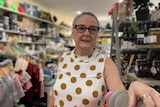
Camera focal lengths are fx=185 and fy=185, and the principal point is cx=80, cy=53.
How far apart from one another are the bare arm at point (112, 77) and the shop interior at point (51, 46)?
0.71 ft

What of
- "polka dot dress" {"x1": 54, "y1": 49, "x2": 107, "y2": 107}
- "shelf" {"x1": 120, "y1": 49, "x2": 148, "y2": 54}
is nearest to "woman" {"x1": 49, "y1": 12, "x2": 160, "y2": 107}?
"polka dot dress" {"x1": 54, "y1": 49, "x2": 107, "y2": 107}

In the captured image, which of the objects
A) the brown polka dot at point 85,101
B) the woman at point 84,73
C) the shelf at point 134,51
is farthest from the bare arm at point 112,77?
the shelf at point 134,51

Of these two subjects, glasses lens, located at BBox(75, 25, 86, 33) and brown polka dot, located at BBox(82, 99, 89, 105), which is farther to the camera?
glasses lens, located at BBox(75, 25, 86, 33)

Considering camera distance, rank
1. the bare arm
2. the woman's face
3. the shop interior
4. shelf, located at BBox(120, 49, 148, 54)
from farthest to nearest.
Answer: shelf, located at BBox(120, 49, 148, 54), the shop interior, the woman's face, the bare arm

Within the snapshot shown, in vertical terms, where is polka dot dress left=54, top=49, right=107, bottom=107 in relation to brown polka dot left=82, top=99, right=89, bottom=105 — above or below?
above

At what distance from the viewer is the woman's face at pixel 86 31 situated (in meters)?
1.19

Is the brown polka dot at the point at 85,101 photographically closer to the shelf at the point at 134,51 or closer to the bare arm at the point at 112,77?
the bare arm at the point at 112,77

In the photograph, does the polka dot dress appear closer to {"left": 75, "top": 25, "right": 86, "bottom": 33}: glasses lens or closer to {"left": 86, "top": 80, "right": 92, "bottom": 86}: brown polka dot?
{"left": 86, "top": 80, "right": 92, "bottom": 86}: brown polka dot

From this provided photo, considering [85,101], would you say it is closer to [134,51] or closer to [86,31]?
[86,31]

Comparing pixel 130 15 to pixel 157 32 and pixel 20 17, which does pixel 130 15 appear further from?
pixel 20 17

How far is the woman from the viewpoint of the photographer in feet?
3.46

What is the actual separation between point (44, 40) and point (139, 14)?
4.79 meters

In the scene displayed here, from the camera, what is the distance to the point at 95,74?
1.11 meters

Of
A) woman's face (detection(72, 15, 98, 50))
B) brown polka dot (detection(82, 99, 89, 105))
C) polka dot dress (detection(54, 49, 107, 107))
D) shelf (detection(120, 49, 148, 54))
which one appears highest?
woman's face (detection(72, 15, 98, 50))
